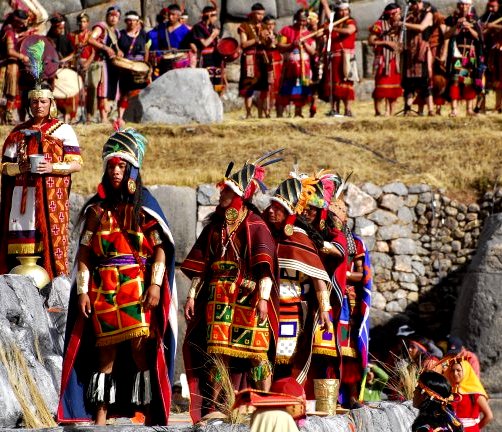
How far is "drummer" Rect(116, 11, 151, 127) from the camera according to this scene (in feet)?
73.4

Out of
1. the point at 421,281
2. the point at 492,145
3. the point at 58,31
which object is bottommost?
the point at 421,281

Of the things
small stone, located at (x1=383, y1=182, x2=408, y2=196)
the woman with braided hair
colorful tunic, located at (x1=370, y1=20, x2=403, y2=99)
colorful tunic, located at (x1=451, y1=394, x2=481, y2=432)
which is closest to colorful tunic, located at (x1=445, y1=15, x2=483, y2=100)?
colorful tunic, located at (x1=370, y1=20, x2=403, y2=99)

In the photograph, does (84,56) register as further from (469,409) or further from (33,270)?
(469,409)

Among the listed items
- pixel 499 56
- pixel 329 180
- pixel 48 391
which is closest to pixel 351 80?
pixel 499 56

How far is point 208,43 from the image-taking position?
23.4m

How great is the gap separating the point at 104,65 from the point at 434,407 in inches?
554

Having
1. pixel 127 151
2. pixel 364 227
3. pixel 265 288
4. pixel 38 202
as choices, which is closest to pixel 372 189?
pixel 364 227

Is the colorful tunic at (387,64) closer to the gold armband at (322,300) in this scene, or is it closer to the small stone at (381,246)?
the small stone at (381,246)

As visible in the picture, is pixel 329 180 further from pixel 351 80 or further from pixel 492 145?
pixel 351 80

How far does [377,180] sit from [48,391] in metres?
8.73

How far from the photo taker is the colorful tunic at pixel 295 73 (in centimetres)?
2298

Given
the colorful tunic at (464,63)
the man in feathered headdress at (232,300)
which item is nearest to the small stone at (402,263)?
the colorful tunic at (464,63)

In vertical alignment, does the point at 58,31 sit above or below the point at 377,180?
above

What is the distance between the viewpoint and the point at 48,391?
11414 mm
